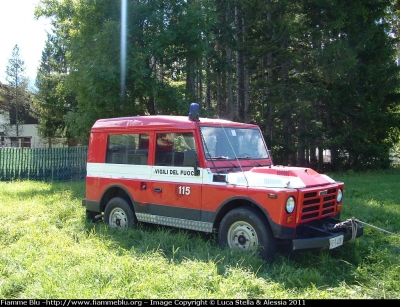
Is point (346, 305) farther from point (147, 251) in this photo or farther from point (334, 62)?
point (334, 62)

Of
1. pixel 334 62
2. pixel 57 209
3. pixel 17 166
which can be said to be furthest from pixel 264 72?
pixel 57 209

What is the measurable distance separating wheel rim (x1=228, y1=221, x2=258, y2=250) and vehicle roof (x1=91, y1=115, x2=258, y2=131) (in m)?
1.83

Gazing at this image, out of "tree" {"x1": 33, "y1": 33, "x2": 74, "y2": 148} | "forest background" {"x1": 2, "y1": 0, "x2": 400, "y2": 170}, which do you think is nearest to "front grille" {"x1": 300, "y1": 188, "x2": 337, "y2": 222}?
"forest background" {"x1": 2, "y1": 0, "x2": 400, "y2": 170}

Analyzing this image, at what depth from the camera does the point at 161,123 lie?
23.1ft

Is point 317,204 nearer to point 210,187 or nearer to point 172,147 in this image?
point 210,187

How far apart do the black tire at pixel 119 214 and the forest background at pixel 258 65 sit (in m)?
7.78

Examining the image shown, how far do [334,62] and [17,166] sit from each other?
14.9 m

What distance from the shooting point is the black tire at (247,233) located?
5.46 m

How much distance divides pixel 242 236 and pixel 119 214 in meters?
3.02

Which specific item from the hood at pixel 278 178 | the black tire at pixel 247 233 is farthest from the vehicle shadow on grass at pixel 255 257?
the hood at pixel 278 178

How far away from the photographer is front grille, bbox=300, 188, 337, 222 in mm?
5500

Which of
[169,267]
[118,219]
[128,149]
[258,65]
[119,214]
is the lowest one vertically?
[169,267]

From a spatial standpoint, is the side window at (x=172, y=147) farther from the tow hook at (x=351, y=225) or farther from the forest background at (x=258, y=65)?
the forest background at (x=258, y=65)

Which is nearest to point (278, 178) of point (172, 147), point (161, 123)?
point (172, 147)
